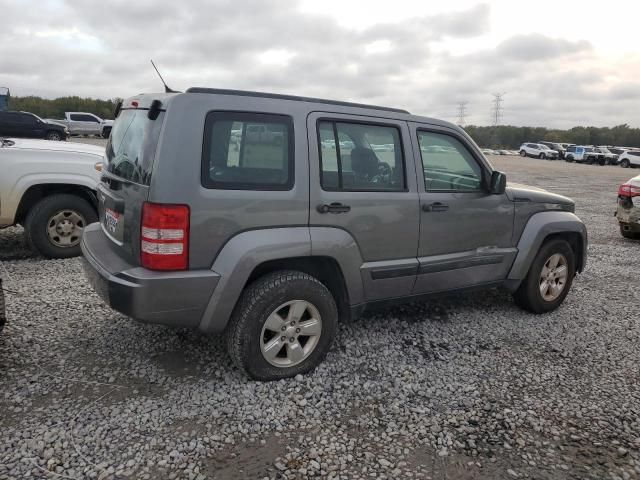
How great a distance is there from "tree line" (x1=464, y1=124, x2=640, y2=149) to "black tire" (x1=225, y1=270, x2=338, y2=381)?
78.8m

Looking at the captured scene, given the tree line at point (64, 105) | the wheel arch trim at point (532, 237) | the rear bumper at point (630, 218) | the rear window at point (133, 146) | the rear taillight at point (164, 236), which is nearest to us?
the rear taillight at point (164, 236)

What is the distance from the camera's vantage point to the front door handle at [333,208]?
10.4ft

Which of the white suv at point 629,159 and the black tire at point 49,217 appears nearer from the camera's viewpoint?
the black tire at point 49,217


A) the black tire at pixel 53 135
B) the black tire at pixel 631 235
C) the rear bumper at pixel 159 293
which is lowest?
the black tire at pixel 631 235

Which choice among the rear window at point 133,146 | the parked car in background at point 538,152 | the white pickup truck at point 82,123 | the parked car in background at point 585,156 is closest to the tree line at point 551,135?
the parked car in background at point 538,152

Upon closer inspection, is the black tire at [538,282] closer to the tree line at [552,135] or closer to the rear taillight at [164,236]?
the rear taillight at [164,236]

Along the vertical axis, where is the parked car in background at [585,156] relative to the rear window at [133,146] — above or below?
above

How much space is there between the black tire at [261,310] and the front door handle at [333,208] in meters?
0.44

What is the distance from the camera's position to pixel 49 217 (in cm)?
558

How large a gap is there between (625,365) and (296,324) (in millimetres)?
2527

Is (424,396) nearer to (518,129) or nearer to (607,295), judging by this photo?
(607,295)

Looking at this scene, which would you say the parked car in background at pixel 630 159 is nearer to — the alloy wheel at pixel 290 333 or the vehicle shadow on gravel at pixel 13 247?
the vehicle shadow on gravel at pixel 13 247

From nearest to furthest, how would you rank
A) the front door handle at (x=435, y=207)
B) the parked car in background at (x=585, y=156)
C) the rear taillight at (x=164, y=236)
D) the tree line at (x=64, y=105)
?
1. the rear taillight at (x=164, y=236)
2. the front door handle at (x=435, y=207)
3. the parked car in background at (x=585, y=156)
4. the tree line at (x=64, y=105)

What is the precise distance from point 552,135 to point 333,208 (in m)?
91.9
